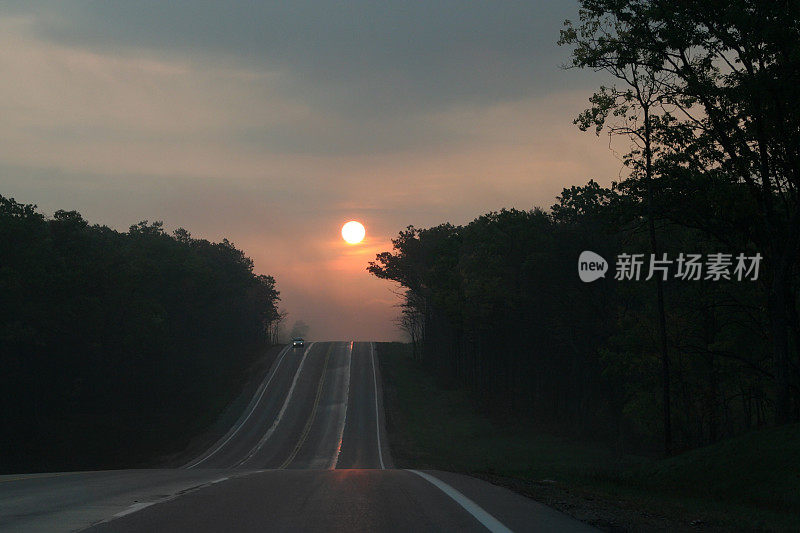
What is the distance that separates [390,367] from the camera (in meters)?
96.6

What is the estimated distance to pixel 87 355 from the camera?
71.6 meters

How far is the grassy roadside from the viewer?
12.0 metres

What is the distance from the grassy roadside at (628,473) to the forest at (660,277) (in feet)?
13.5

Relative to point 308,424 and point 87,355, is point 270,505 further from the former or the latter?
point 87,355

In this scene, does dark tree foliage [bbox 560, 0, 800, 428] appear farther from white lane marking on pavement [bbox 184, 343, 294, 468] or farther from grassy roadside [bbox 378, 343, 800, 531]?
white lane marking on pavement [bbox 184, 343, 294, 468]

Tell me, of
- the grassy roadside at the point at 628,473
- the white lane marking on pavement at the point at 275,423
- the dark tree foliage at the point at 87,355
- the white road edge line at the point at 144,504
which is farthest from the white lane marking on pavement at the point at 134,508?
the dark tree foliage at the point at 87,355

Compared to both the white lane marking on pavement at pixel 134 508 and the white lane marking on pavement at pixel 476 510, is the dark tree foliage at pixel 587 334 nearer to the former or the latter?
the white lane marking on pavement at pixel 476 510

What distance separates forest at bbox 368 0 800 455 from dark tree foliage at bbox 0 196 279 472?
2849 centimetres

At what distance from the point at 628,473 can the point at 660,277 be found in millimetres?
12007

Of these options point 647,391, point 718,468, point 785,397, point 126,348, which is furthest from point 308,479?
point 126,348

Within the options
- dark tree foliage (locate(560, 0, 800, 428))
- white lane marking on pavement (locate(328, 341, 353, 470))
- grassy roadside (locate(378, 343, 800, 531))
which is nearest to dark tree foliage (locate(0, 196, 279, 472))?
white lane marking on pavement (locate(328, 341, 353, 470))

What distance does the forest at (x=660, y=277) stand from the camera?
2770 centimetres

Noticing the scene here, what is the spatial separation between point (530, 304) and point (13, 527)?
62.2 meters

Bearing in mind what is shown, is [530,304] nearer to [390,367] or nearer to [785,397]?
[390,367]
